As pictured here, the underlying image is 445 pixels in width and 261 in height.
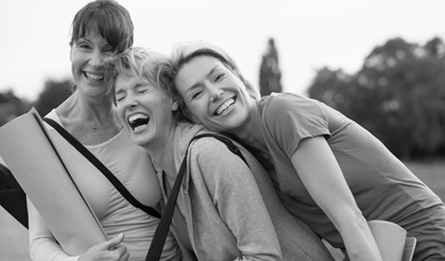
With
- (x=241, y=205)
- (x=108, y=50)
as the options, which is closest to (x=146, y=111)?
(x=108, y=50)

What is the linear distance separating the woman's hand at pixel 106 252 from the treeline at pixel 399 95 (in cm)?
5741

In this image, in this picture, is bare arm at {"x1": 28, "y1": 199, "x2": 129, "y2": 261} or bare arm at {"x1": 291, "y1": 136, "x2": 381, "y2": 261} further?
bare arm at {"x1": 28, "y1": 199, "x2": 129, "y2": 261}

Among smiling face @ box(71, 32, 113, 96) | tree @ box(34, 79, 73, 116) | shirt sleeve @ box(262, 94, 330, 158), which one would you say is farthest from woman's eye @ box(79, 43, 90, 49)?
tree @ box(34, 79, 73, 116)

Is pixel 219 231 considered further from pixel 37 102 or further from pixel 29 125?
pixel 37 102

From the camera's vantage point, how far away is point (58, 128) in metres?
3.59

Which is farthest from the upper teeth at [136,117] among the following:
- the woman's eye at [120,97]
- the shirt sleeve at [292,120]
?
the shirt sleeve at [292,120]

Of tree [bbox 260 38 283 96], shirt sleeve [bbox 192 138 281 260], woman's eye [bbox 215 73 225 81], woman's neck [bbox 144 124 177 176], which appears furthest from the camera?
tree [bbox 260 38 283 96]

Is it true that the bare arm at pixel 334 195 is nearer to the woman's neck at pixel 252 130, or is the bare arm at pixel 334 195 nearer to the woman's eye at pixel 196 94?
the woman's neck at pixel 252 130

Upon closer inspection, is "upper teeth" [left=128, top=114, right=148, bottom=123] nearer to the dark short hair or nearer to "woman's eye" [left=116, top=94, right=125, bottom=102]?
"woman's eye" [left=116, top=94, right=125, bottom=102]

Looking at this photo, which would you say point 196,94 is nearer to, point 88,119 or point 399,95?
point 88,119

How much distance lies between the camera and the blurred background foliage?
56.7 m

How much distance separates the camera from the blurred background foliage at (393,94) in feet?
186

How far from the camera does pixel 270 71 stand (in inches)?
2099

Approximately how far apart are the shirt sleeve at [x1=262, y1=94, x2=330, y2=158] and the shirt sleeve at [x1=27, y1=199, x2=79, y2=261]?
1.59 meters
